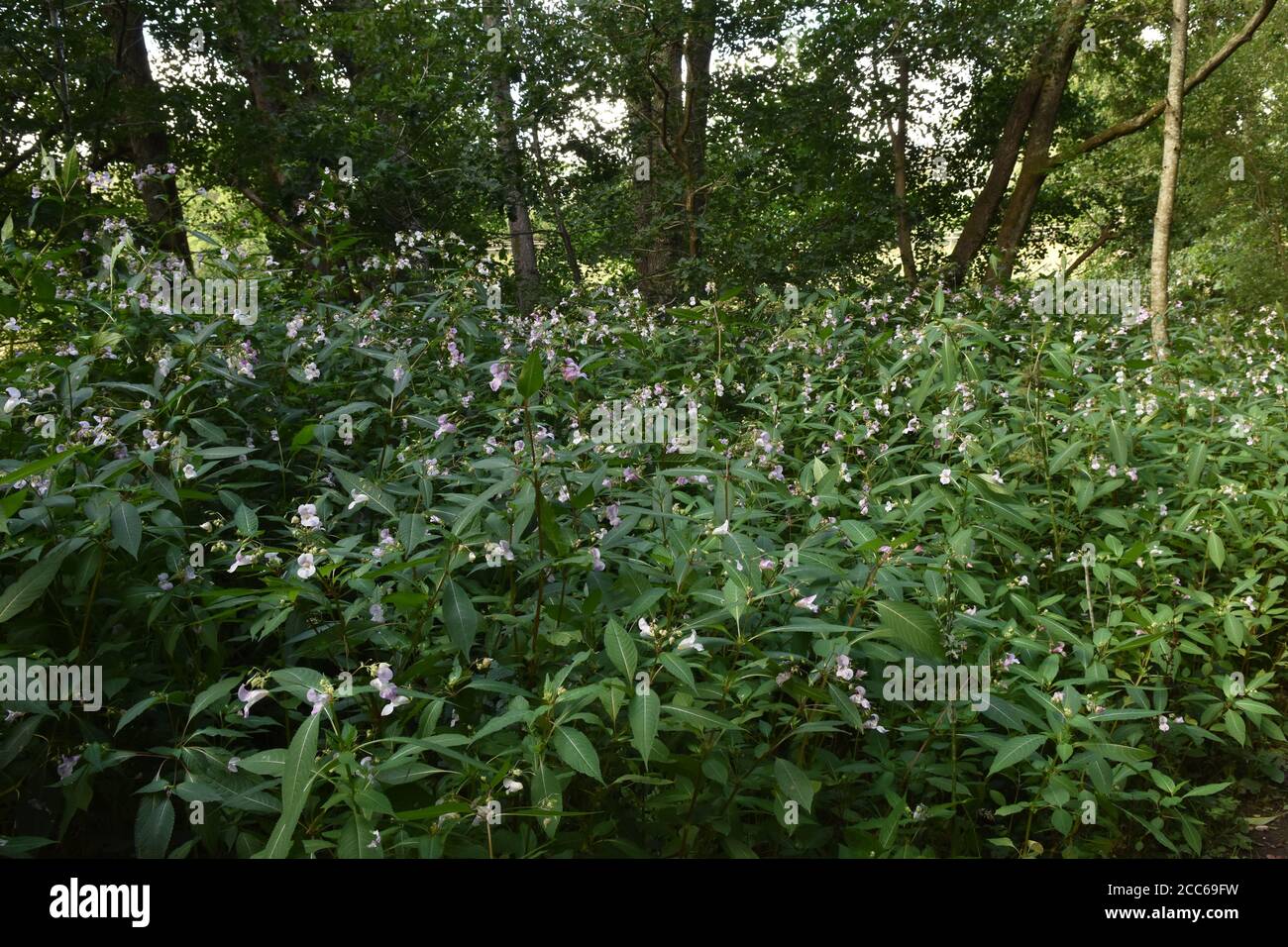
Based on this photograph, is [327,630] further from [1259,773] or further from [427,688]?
[1259,773]

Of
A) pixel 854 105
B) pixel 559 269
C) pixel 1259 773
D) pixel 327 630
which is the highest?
pixel 854 105

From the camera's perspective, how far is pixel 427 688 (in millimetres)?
2166

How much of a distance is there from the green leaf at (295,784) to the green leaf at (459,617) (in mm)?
402

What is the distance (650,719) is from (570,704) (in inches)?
12.0

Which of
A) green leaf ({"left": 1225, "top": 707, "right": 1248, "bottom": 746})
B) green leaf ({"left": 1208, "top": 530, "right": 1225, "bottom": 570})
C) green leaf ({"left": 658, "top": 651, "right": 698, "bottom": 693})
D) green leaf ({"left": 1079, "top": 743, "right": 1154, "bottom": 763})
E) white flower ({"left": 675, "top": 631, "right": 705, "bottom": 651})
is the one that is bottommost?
green leaf ({"left": 1225, "top": 707, "right": 1248, "bottom": 746})

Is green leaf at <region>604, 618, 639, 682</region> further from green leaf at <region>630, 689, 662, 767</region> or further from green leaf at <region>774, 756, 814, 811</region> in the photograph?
green leaf at <region>774, 756, 814, 811</region>

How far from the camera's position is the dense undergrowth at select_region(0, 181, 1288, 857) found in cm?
194

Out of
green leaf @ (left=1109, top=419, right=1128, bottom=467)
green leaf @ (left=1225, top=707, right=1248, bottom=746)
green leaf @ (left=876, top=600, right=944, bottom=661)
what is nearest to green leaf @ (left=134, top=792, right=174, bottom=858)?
green leaf @ (left=876, top=600, right=944, bottom=661)

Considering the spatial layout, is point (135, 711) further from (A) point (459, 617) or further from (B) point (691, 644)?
(B) point (691, 644)

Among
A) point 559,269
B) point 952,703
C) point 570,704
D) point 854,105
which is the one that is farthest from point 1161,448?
point 559,269

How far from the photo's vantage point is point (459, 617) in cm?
200

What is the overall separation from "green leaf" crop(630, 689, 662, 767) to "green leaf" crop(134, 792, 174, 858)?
104 cm

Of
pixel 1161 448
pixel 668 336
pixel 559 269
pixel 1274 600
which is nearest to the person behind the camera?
pixel 1274 600

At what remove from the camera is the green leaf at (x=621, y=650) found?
1.84 metres
